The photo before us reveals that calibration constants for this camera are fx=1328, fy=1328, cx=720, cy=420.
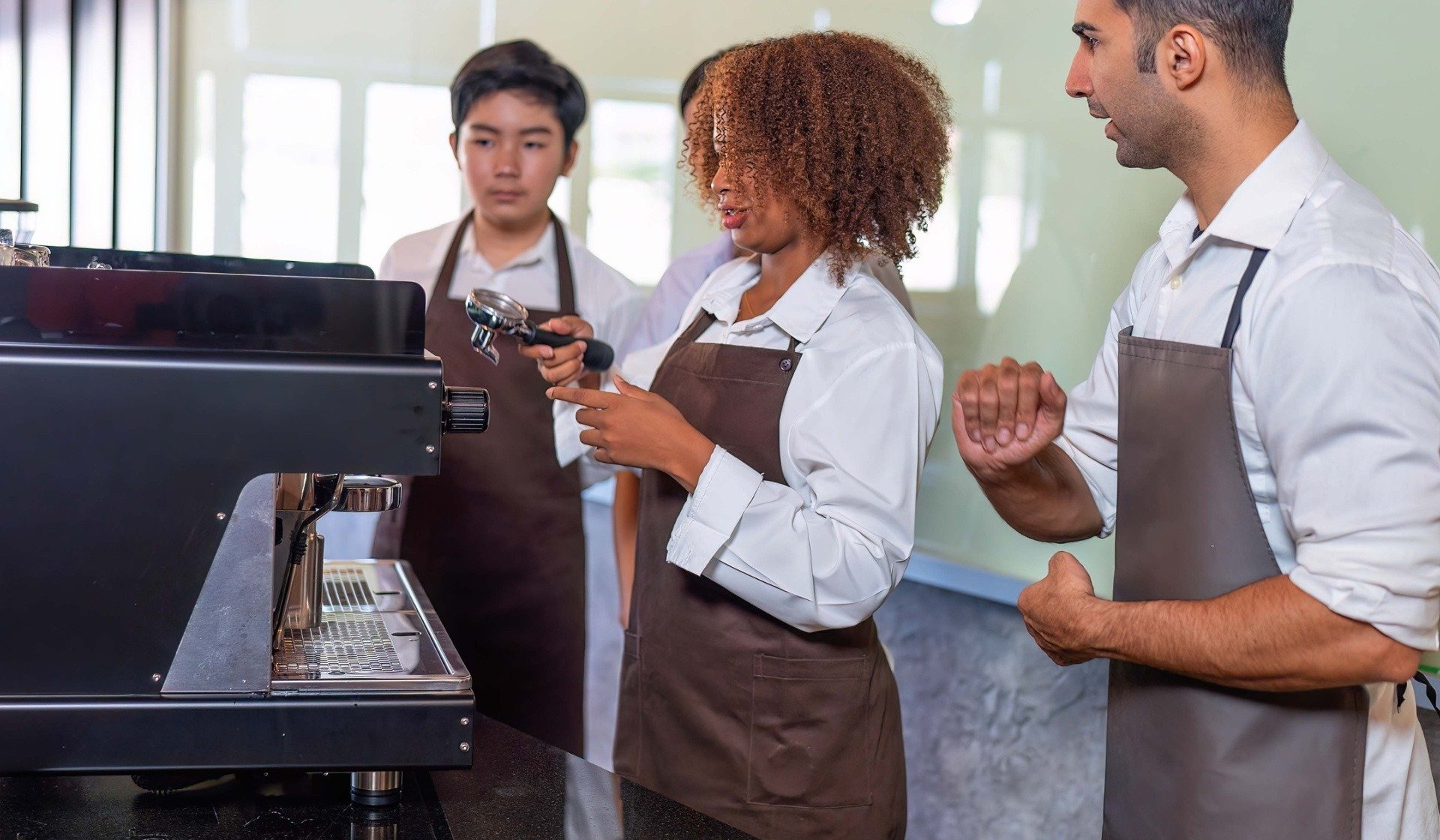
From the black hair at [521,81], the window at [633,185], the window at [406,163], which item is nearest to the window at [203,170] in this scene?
the window at [406,163]

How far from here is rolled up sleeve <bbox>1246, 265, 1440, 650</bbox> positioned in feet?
3.45

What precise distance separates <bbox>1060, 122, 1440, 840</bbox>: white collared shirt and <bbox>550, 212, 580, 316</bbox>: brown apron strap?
148cm

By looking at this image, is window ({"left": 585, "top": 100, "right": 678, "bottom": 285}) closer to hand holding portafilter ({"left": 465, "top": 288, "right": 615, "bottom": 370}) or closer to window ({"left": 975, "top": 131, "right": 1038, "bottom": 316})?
window ({"left": 975, "top": 131, "right": 1038, "bottom": 316})

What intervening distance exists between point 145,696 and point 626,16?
7.97 ft

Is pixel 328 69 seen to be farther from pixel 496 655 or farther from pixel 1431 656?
pixel 1431 656

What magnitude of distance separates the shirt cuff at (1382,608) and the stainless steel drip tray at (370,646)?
0.71 m

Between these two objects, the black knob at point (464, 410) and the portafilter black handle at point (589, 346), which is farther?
the portafilter black handle at point (589, 346)

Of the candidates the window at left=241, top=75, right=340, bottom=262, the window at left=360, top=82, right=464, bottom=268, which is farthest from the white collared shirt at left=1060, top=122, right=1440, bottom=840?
the window at left=241, top=75, right=340, bottom=262

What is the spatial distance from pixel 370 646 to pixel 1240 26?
0.98m

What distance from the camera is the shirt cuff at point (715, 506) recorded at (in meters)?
1.46

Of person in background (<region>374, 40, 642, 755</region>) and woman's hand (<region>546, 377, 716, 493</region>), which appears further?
person in background (<region>374, 40, 642, 755</region>)

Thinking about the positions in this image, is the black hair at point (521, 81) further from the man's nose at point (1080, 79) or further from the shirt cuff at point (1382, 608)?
the shirt cuff at point (1382, 608)

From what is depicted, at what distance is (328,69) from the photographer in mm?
3863

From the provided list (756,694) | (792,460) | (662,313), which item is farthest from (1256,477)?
(662,313)
